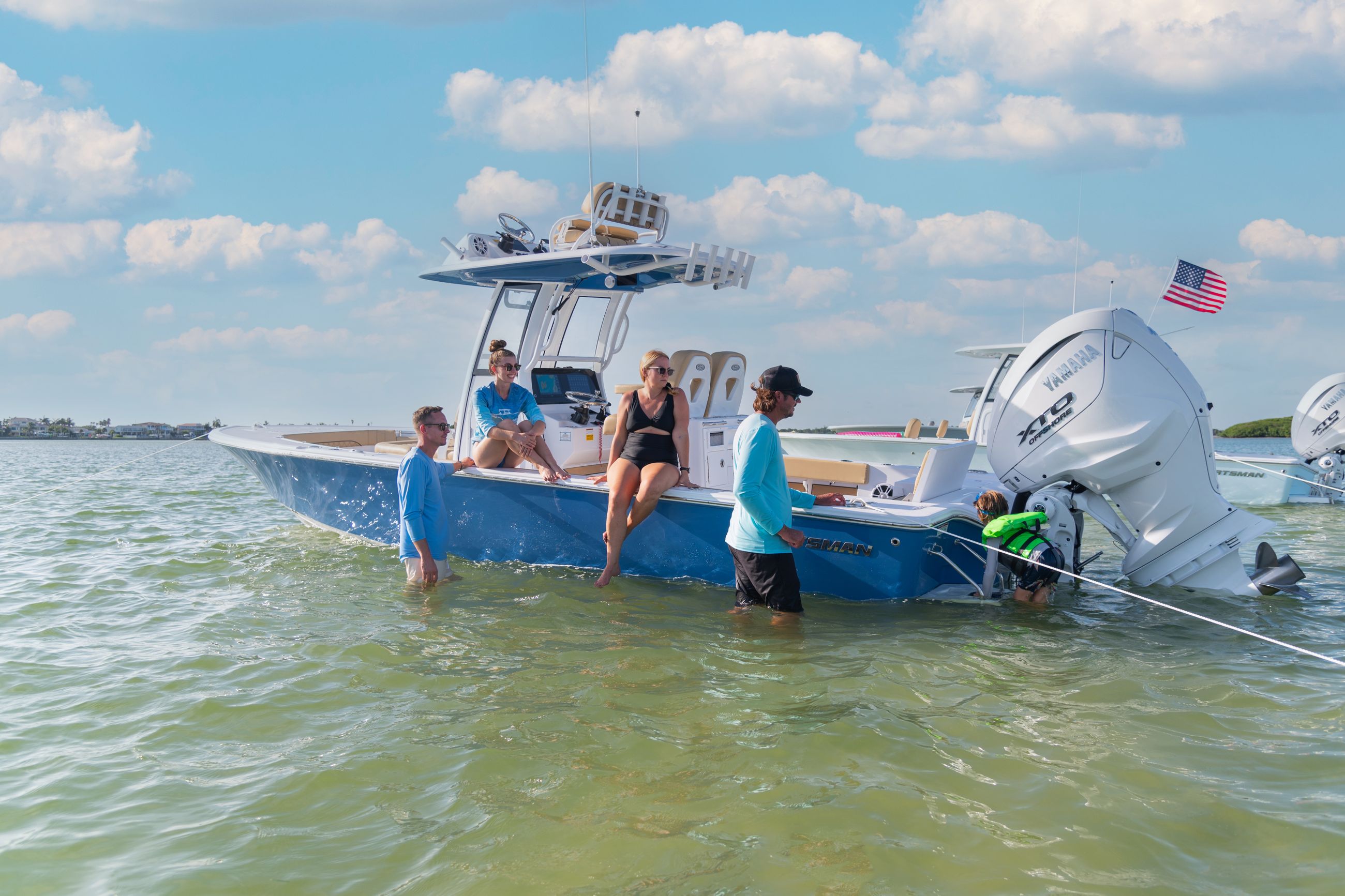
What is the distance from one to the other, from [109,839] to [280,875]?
2.51ft

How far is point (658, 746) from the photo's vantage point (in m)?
3.60

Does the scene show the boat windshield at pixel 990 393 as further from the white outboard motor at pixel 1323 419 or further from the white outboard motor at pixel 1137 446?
the white outboard motor at pixel 1137 446

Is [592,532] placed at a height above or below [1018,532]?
below

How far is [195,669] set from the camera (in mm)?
4832

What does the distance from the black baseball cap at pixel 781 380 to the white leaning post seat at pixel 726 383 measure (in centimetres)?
267

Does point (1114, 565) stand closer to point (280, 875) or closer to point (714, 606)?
point (714, 606)

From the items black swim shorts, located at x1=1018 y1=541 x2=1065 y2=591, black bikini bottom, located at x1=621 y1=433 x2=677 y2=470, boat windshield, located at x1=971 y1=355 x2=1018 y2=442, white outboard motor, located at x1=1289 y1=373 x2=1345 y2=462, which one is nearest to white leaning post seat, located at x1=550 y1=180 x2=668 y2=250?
black bikini bottom, located at x1=621 y1=433 x2=677 y2=470

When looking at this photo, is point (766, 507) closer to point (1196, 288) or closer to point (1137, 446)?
point (1137, 446)

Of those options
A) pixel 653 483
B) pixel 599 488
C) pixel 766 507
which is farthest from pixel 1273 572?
pixel 599 488

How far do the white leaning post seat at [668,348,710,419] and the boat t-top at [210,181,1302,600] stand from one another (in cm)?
2

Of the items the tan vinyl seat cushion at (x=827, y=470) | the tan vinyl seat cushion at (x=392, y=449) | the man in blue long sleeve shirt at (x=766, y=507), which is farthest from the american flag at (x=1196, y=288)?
the tan vinyl seat cushion at (x=392, y=449)

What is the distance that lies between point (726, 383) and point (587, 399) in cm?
145

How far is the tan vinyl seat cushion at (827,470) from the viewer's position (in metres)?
7.23

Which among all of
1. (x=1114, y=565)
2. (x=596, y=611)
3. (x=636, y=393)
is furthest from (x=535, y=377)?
(x=1114, y=565)
